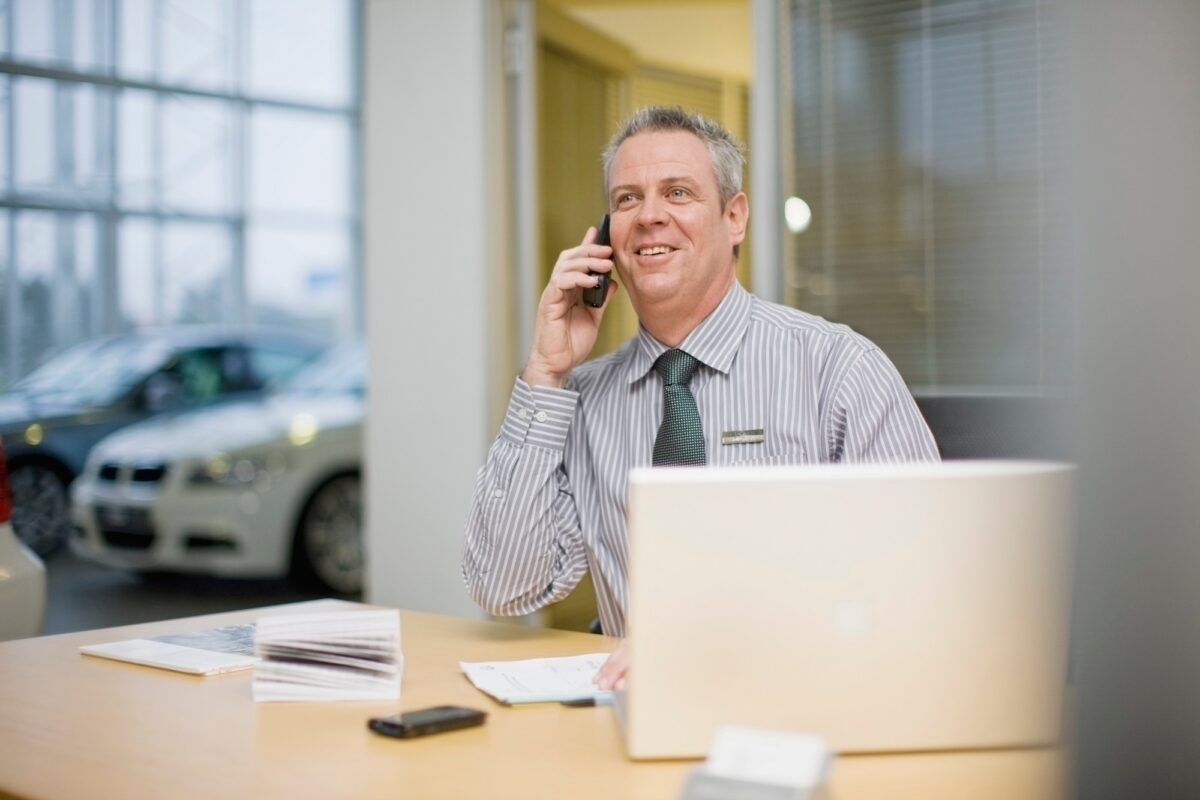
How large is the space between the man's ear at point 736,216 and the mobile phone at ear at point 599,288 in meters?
0.22

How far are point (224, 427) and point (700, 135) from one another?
12.1 ft

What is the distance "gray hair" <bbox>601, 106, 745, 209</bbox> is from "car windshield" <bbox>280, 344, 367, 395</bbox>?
144 inches

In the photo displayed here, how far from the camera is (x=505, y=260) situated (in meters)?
4.09

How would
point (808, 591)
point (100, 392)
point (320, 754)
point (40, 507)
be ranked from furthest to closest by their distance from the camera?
1. point (100, 392)
2. point (40, 507)
3. point (320, 754)
4. point (808, 591)

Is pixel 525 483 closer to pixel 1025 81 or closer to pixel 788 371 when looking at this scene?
pixel 788 371

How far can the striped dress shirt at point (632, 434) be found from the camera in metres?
1.93

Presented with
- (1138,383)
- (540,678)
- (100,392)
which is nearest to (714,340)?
(540,678)

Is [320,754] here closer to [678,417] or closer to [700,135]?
[678,417]

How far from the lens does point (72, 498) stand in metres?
5.19

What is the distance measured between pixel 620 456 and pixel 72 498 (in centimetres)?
389

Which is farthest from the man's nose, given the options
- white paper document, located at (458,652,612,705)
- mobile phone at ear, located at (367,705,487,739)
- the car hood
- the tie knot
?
the car hood

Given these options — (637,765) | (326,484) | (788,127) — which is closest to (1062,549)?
(637,765)

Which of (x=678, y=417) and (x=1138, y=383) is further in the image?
(x=678, y=417)

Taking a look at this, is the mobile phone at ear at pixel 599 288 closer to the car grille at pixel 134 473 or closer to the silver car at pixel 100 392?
the silver car at pixel 100 392
